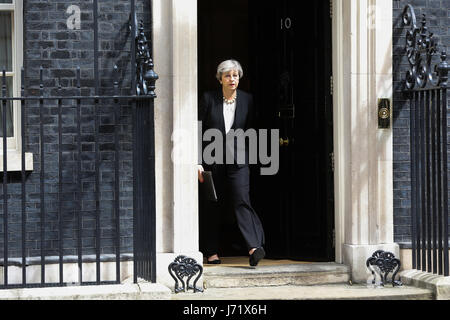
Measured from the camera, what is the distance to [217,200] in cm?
895

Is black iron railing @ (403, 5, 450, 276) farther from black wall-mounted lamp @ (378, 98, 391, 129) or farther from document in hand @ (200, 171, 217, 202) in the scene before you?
document in hand @ (200, 171, 217, 202)

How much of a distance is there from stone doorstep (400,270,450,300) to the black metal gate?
2340 millimetres

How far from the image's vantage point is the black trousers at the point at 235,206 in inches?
340

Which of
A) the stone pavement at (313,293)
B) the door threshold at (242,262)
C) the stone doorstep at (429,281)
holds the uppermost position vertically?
the door threshold at (242,262)

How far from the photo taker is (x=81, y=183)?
7.98m

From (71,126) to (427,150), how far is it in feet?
10.3

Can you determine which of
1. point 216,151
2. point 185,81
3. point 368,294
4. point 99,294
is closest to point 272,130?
point 216,151

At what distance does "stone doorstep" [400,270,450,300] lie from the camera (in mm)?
7852

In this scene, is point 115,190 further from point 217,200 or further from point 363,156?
point 363,156

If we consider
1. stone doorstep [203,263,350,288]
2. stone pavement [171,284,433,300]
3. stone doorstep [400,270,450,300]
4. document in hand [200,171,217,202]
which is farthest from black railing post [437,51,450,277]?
document in hand [200,171,217,202]

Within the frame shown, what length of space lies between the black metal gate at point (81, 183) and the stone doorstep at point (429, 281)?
7.68 feet

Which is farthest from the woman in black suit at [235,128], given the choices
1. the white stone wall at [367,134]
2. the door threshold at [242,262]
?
the white stone wall at [367,134]

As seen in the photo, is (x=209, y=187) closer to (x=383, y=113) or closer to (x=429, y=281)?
(x=383, y=113)

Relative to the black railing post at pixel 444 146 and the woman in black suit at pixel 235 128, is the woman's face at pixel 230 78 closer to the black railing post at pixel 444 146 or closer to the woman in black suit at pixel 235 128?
the woman in black suit at pixel 235 128
